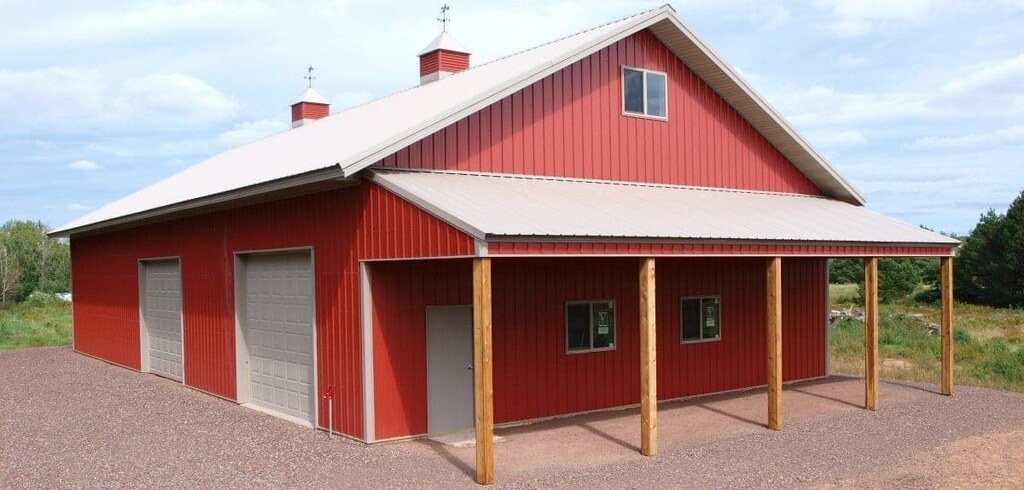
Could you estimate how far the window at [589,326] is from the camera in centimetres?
1334

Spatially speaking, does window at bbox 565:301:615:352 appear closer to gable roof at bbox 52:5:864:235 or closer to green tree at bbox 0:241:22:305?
gable roof at bbox 52:5:864:235

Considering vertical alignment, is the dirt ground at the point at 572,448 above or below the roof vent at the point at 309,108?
below

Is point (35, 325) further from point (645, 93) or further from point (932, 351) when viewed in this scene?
point (932, 351)

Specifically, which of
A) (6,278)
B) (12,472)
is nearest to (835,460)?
(12,472)

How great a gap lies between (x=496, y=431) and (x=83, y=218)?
605 inches

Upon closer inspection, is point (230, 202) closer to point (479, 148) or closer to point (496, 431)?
point (479, 148)

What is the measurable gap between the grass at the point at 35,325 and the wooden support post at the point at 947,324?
76.9 feet

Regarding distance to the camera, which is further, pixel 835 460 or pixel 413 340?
pixel 413 340

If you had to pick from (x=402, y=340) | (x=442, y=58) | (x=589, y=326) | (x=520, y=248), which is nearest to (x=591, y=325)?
(x=589, y=326)

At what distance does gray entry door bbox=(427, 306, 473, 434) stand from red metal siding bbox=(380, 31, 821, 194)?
2054 mm

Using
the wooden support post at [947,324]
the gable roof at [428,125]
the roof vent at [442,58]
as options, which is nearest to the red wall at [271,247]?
the gable roof at [428,125]

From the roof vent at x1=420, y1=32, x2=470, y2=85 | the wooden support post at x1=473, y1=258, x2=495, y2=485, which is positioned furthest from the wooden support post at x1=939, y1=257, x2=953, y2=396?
the roof vent at x1=420, y1=32, x2=470, y2=85

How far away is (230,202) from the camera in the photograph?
550 inches

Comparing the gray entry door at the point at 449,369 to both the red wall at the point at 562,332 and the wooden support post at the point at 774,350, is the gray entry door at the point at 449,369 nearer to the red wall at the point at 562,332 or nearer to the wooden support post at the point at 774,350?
the red wall at the point at 562,332
